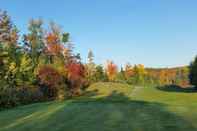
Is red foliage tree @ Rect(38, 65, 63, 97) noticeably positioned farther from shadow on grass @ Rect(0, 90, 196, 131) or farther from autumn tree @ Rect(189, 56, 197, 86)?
shadow on grass @ Rect(0, 90, 196, 131)

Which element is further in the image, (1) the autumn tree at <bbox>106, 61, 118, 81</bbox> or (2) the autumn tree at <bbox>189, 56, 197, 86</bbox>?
(1) the autumn tree at <bbox>106, 61, 118, 81</bbox>

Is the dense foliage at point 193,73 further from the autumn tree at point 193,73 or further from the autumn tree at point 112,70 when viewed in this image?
the autumn tree at point 112,70

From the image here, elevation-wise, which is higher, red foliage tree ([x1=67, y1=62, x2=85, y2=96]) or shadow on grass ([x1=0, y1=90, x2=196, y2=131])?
red foliage tree ([x1=67, y1=62, x2=85, y2=96])

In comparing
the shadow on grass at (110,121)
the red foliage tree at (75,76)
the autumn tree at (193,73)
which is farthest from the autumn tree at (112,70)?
the shadow on grass at (110,121)

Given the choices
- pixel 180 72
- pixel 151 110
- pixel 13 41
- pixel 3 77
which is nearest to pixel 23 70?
pixel 3 77

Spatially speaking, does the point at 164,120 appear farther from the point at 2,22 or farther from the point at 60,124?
the point at 2,22

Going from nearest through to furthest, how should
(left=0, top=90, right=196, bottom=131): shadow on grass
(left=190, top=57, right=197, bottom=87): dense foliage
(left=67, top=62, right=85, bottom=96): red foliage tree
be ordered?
(left=0, top=90, right=196, bottom=131): shadow on grass < (left=67, top=62, right=85, bottom=96): red foliage tree < (left=190, top=57, right=197, bottom=87): dense foliage

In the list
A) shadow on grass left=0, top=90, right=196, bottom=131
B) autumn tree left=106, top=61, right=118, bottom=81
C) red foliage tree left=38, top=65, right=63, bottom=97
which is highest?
autumn tree left=106, top=61, right=118, bottom=81

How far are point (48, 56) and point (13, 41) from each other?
7204 mm

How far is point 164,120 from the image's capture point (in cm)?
1312

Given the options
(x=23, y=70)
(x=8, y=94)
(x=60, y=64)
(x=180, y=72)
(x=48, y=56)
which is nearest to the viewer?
(x=8, y=94)

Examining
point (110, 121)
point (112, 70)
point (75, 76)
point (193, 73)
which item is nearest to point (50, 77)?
point (75, 76)

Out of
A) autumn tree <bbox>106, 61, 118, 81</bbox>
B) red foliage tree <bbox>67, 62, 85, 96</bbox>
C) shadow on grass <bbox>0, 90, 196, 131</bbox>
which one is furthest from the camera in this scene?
autumn tree <bbox>106, 61, 118, 81</bbox>

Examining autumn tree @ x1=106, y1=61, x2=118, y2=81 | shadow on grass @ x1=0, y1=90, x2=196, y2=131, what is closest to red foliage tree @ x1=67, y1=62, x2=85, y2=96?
shadow on grass @ x1=0, y1=90, x2=196, y2=131
